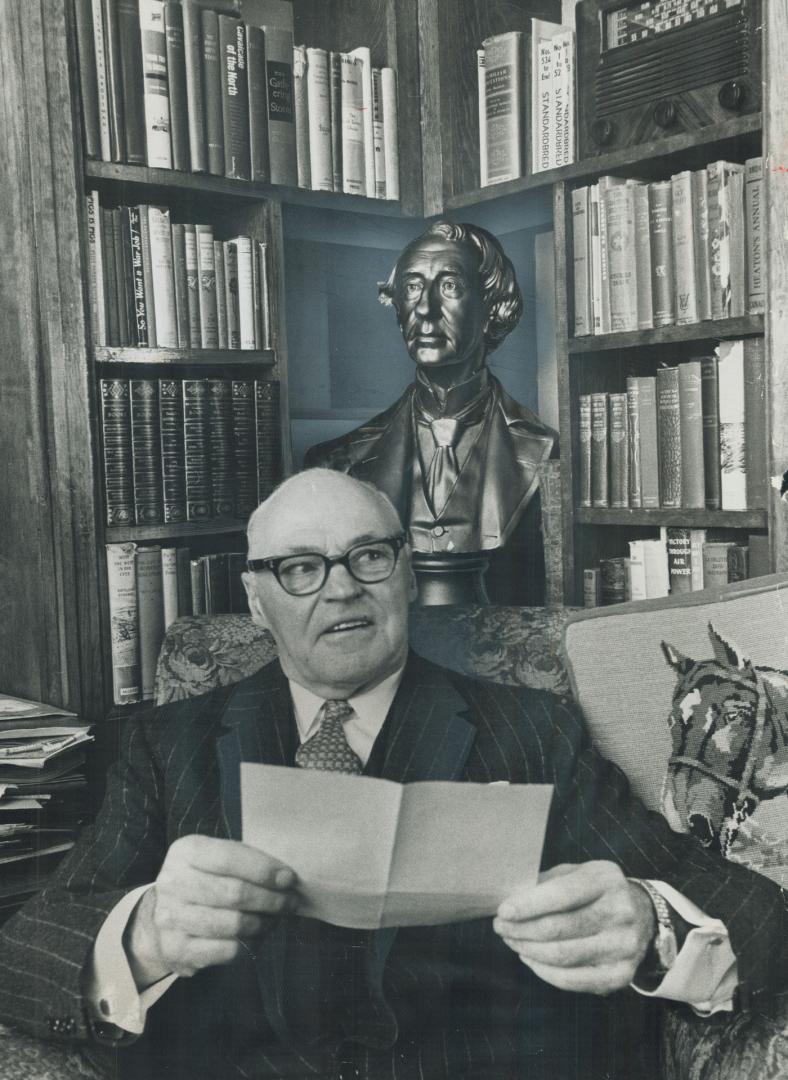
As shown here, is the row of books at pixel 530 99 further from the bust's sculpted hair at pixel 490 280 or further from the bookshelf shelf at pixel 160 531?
the bookshelf shelf at pixel 160 531

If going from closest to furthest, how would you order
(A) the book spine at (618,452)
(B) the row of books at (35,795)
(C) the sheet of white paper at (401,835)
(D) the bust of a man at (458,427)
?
(C) the sheet of white paper at (401,835)
(B) the row of books at (35,795)
(D) the bust of a man at (458,427)
(A) the book spine at (618,452)

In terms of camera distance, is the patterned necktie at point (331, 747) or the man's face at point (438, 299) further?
the man's face at point (438, 299)

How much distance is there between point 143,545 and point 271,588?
1.35ft

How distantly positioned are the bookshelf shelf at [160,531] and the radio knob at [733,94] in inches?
35.6

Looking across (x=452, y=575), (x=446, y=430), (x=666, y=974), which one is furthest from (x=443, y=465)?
(x=666, y=974)

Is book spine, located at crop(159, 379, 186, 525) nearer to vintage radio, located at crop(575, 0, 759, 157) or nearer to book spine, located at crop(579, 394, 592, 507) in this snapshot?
book spine, located at crop(579, 394, 592, 507)

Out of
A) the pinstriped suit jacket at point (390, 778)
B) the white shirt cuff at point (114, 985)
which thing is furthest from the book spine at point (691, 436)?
the white shirt cuff at point (114, 985)

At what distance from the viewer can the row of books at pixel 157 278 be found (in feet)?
5.05

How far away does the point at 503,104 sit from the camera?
1699mm

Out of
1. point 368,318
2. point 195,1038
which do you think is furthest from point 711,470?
point 195,1038

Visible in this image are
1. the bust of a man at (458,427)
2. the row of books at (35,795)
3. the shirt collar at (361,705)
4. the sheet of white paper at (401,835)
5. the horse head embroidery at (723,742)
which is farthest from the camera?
the bust of a man at (458,427)

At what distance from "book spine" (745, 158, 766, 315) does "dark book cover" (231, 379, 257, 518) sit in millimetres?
712

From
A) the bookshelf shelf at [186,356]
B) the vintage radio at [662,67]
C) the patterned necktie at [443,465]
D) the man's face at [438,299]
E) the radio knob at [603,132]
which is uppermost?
the vintage radio at [662,67]

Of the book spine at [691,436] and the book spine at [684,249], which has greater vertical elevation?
the book spine at [684,249]
